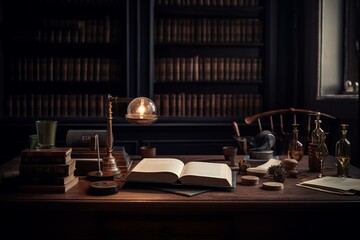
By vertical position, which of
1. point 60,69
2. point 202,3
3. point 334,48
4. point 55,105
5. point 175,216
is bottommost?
point 175,216

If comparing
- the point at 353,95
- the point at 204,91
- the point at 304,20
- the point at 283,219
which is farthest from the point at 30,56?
the point at 283,219

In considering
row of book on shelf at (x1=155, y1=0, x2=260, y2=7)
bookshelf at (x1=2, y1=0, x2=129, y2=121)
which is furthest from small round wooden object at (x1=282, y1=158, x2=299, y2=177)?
row of book on shelf at (x1=155, y1=0, x2=260, y2=7)

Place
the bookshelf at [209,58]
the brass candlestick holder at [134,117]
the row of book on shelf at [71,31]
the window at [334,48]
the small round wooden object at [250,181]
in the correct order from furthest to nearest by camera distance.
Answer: the bookshelf at [209,58] → the row of book on shelf at [71,31] → the window at [334,48] → the brass candlestick holder at [134,117] → the small round wooden object at [250,181]

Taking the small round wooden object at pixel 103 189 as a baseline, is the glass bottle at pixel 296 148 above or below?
above

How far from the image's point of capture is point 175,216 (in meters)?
1.41

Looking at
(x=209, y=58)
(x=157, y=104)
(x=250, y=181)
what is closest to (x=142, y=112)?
(x=250, y=181)

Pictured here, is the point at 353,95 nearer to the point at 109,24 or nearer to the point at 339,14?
the point at 339,14

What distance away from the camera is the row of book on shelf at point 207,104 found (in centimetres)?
374

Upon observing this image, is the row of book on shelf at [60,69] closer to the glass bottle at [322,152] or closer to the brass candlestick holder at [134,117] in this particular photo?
A: the brass candlestick holder at [134,117]

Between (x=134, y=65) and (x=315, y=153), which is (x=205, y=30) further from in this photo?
(x=315, y=153)

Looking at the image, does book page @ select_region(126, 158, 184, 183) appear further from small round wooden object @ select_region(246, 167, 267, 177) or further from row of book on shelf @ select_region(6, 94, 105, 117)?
row of book on shelf @ select_region(6, 94, 105, 117)

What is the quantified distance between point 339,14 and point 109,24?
1867 millimetres

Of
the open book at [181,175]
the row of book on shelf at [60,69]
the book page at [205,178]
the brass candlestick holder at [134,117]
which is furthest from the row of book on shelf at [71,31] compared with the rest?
the book page at [205,178]

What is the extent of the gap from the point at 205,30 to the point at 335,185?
2.44 meters
